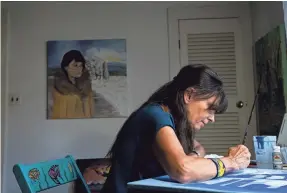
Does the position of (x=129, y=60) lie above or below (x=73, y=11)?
below

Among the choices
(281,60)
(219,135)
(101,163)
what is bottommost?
(101,163)

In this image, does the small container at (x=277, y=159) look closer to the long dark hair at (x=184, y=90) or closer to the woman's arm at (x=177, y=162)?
the long dark hair at (x=184, y=90)

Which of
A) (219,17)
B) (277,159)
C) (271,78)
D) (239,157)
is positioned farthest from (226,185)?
(219,17)

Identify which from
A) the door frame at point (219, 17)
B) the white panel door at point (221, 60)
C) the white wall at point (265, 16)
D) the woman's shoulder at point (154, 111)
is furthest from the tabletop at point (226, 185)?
the door frame at point (219, 17)

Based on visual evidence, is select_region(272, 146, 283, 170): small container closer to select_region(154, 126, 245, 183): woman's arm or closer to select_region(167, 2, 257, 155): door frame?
select_region(154, 126, 245, 183): woman's arm

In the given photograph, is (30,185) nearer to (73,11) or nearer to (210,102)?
(210,102)

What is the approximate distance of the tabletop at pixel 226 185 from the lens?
903mm

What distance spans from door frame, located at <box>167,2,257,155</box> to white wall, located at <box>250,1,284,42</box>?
0.22 feet

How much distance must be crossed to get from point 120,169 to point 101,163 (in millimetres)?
1629

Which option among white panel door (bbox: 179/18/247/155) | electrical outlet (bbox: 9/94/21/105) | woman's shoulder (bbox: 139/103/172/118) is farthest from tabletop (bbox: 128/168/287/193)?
electrical outlet (bbox: 9/94/21/105)

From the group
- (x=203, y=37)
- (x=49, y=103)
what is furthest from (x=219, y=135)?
(x=49, y=103)

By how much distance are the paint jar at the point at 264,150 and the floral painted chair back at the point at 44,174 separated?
0.86 meters

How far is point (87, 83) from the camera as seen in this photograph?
285 centimetres

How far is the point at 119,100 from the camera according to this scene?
2.86 m
